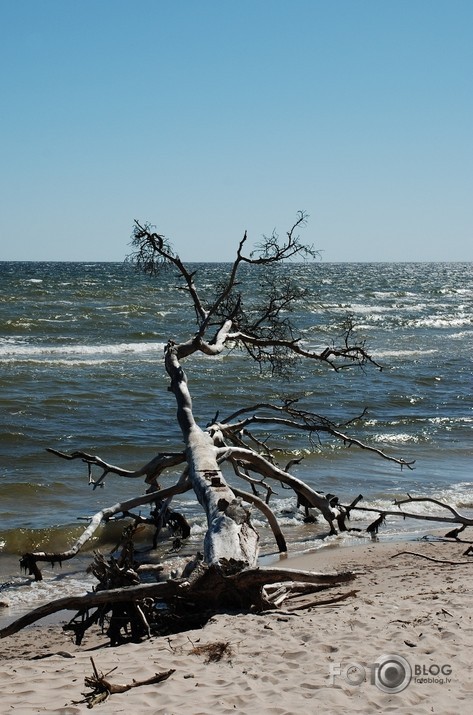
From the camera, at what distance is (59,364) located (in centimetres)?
2723

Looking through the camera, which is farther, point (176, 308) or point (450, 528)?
point (176, 308)

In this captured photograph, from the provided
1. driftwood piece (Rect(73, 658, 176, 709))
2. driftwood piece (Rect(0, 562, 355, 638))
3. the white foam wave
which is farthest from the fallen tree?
the white foam wave

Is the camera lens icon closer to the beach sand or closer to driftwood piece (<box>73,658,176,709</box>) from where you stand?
the beach sand

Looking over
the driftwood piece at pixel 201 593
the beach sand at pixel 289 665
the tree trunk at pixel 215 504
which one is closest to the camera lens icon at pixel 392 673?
the beach sand at pixel 289 665

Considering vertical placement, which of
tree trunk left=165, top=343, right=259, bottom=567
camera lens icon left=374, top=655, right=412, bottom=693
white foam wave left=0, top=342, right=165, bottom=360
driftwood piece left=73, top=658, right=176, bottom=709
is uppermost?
tree trunk left=165, top=343, right=259, bottom=567

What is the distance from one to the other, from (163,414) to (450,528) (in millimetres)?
9204

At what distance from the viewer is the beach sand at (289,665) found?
4625 millimetres

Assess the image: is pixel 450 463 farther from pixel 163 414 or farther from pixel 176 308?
pixel 176 308

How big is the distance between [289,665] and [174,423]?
13459mm

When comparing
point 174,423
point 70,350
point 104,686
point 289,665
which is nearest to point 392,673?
point 289,665

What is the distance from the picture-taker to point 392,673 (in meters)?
5.00

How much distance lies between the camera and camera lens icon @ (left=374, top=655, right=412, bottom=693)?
189 inches

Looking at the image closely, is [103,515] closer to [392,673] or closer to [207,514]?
[207,514]

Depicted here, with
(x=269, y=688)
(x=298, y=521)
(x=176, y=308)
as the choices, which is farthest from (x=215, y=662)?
(x=176, y=308)
